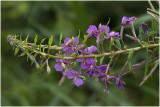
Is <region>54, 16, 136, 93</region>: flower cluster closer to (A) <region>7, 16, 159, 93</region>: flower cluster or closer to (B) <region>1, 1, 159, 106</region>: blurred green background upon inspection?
(A) <region>7, 16, 159, 93</region>: flower cluster

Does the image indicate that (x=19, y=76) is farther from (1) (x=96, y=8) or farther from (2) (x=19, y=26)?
(1) (x=96, y=8)

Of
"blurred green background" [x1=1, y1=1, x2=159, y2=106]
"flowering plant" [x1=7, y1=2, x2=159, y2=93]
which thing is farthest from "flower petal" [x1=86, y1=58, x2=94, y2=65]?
"blurred green background" [x1=1, y1=1, x2=159, y2=106]

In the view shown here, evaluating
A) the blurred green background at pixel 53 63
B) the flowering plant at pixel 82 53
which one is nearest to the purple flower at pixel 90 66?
the flowering plant at pixel 82 53

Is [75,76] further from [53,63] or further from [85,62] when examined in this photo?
[53,63]

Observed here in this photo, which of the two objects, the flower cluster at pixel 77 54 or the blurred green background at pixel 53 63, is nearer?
the flower cluster at pixel 77 54

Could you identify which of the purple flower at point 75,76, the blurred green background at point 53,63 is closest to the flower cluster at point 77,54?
the purple flower at point 75,76

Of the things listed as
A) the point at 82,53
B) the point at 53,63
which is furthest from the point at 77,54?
the point at 53,63

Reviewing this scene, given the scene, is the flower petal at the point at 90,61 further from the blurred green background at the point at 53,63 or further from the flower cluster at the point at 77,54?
the blurred green background at the point at 53,63

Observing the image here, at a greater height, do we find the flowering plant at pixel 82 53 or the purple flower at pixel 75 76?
the flowering plant at pixel 82 53

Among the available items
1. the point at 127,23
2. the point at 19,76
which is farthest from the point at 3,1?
the point at 127,23
